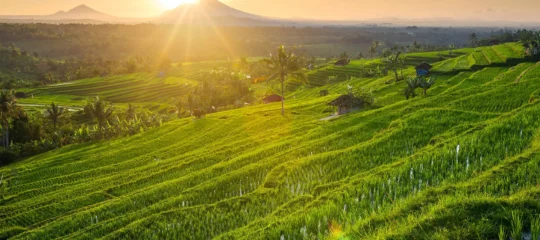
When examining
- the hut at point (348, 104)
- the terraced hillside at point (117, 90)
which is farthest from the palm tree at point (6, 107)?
the terraced hillside at point (117, 90)

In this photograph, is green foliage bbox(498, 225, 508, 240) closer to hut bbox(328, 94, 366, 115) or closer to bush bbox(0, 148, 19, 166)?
hut bbox(328, 94, 366, 115)

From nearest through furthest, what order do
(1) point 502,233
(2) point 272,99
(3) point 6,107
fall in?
(1) point 502,233 → (3) point 6,107 → (2) point 272,99

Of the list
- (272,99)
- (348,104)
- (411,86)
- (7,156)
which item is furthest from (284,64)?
(7,156)

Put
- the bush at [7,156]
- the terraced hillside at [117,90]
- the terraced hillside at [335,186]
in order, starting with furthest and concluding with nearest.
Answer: the terraced hillside at [117,90], the bush at [7,156], the terraced hillside at [335,186]

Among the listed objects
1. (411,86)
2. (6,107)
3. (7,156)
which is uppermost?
(411,86)

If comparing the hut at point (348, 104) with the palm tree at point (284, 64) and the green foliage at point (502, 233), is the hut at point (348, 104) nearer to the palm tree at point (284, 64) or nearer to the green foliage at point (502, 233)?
the palm tree at point (284, 64)

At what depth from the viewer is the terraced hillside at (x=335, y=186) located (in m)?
12.1

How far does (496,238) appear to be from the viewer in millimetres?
9656

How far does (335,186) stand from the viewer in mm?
19047

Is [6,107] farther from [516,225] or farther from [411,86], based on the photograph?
[516,225]

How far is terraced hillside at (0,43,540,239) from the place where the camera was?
12.1m

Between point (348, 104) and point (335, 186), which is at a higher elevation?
point (335, 186)

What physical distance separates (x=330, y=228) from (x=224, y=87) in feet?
339

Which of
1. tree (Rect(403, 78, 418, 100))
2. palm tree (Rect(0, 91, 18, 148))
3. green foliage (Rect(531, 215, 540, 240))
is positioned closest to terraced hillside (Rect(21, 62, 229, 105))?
palm tree (Rect(0, 91, 18, 148))
